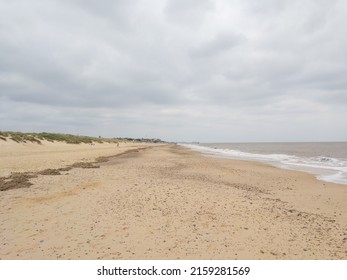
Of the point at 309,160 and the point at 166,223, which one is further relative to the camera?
the point at 309,160

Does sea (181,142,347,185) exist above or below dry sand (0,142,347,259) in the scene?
above

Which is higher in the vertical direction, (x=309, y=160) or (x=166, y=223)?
(x=309, y=160)

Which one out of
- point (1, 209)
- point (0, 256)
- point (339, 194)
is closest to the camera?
point (0, 256)

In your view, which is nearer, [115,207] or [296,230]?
[296,230]

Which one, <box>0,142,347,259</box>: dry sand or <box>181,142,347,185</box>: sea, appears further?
<box>181,142,347,185</box>: sea

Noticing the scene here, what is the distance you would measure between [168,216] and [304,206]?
5244 mm

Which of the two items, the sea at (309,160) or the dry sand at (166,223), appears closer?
the dry sand at (166,223)

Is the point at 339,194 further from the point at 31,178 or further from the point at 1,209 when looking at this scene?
the point at 31,178

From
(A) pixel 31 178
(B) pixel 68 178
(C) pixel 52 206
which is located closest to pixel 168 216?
(C) pixel 52 206

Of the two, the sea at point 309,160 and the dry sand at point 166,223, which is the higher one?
the sea at point 309,160

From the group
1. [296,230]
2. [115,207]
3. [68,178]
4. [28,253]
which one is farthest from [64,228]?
[68,178]

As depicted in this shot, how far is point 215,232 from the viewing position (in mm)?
6477
